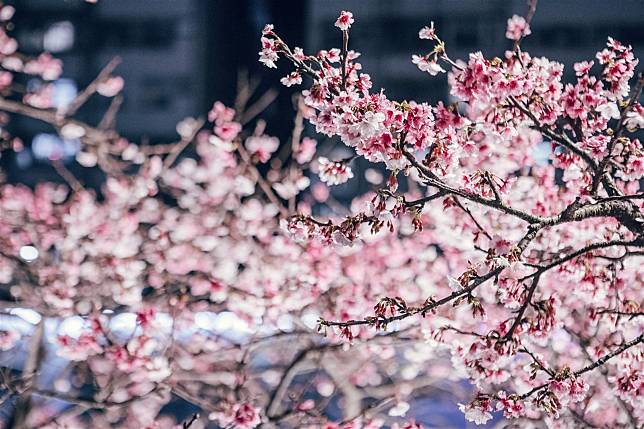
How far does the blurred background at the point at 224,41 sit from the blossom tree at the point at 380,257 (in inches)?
639

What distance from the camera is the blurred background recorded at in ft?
93.8

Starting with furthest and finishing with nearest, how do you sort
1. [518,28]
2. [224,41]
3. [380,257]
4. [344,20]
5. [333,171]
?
1. [224,41]
2. [380,257]
3. [518,28]
4. [333,171]
5. [344,20]

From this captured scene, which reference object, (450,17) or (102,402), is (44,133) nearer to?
(450,17)

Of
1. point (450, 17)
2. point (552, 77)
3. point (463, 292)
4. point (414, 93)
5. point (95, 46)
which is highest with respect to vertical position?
point (450, 17)

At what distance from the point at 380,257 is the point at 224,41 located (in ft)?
73.4

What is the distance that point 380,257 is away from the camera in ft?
29.3

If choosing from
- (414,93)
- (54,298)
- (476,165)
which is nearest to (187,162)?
(54,298)

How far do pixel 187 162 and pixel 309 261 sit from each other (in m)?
3.81

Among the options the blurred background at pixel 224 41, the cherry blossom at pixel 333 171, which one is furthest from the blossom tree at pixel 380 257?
the blurred background at pixel 224 41

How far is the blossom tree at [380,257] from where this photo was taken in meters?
3.13

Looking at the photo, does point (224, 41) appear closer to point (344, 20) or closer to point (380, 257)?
point (380, 257)

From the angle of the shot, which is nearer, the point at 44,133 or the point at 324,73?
the point at 324,73

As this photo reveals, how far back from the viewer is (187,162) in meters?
10.6

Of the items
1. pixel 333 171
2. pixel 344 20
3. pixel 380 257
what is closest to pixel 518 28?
pixel 344 20
